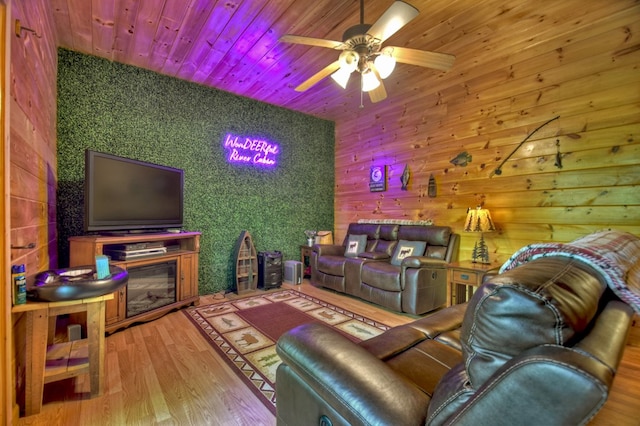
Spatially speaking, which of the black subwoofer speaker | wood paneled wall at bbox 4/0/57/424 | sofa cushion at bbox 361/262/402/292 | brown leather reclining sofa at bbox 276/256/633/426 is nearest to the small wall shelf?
the black subwoofer speaker

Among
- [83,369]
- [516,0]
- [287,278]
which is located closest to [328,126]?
[287,278]

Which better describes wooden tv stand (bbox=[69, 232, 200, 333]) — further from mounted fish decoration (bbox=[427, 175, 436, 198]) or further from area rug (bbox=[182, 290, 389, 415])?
mounted fish decoration (bbox=[427, 175, 436, 198])

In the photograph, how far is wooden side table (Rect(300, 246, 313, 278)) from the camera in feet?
15.3

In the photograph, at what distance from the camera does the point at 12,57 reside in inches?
57.3

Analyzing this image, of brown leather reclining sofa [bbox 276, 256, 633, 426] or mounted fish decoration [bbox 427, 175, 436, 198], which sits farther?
mounted fish decoration [bbox 427, 175, 436, 198]

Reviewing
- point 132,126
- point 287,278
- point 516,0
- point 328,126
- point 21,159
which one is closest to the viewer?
point 21,159

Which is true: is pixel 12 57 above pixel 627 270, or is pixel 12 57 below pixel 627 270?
above

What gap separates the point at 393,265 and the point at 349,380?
2.77m

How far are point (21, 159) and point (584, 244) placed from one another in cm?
267

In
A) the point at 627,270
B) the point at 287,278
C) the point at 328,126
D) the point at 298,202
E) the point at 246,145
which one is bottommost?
the point at 287,278

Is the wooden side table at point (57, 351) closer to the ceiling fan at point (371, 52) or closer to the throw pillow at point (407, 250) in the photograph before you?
the ceiling fan at point (371, 52)

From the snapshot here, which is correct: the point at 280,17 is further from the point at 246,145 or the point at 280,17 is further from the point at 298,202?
the point at 298,202

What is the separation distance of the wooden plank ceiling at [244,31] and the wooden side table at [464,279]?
2.19 metres

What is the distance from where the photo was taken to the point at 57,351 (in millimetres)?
1817
